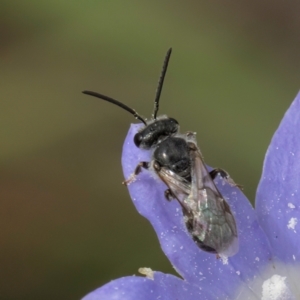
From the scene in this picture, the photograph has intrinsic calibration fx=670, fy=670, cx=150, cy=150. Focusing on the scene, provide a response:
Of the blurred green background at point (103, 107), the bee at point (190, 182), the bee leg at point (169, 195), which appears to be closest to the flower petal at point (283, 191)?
the bee at point (190, 182)

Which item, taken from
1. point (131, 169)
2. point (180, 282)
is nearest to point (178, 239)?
point (180, 282)

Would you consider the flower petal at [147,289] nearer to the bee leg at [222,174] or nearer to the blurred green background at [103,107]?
the bee leg at [222,174]

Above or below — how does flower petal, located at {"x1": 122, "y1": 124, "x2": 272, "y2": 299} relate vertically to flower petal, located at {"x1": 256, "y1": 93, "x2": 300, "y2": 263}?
below

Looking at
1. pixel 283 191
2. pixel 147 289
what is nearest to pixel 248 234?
pixel 283 191

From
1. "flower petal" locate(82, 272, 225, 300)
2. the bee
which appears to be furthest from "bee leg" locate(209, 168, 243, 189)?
"flower petal" locate(82, 272, 225, 300)

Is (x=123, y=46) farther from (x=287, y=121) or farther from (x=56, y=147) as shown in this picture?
(x=287, y=121)

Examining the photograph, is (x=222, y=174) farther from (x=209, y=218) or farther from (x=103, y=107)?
(x=103, y=107)

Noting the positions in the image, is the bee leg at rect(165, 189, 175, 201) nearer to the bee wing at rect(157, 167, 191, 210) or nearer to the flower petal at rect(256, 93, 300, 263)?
the bee wing at rect(157, 167, 191, 210)

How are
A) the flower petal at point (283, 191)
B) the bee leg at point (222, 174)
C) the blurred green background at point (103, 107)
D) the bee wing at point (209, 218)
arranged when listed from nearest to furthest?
the bee wing at point (209, 218) < the flower petal at point (283, 191) < the bee leg at point (222, 174) < the blurred green background at point (103, 107)
